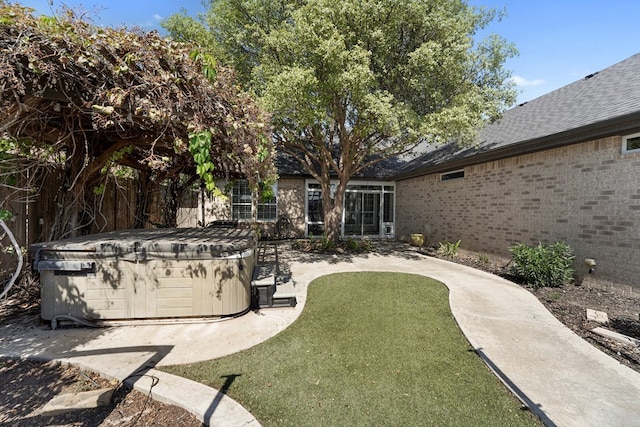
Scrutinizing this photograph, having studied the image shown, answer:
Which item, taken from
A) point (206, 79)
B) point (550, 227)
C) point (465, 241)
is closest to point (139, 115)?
point (206, 79)

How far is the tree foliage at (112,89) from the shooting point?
2689 millimetres

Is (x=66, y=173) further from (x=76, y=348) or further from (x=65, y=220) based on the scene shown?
(x=76, y=348)

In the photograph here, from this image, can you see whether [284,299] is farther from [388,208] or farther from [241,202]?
[388,208]

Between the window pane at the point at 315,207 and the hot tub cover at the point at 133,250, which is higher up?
the window pane at the point at 315,207

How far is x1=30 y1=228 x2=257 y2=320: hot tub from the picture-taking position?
360 cm

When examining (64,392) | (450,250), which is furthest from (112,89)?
(450,250)

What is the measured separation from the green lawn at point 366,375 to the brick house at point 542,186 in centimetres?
419

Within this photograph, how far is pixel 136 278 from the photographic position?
374cm

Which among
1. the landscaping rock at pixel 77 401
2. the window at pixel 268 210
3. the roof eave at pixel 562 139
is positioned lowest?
the landscaping rock at pixel 77 401

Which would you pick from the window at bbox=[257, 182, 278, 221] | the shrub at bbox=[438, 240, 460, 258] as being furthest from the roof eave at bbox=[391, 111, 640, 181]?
the window at bbox=[257, 182, 278, 221]

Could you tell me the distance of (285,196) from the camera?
1288cm

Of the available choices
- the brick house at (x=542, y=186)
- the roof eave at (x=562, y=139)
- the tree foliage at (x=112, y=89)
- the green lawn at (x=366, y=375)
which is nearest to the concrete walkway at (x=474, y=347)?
the green lawn at (x=366, y=375)

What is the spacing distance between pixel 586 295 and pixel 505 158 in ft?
13.9

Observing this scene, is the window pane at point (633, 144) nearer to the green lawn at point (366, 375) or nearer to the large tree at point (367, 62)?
the large tree at point (367, 62)
